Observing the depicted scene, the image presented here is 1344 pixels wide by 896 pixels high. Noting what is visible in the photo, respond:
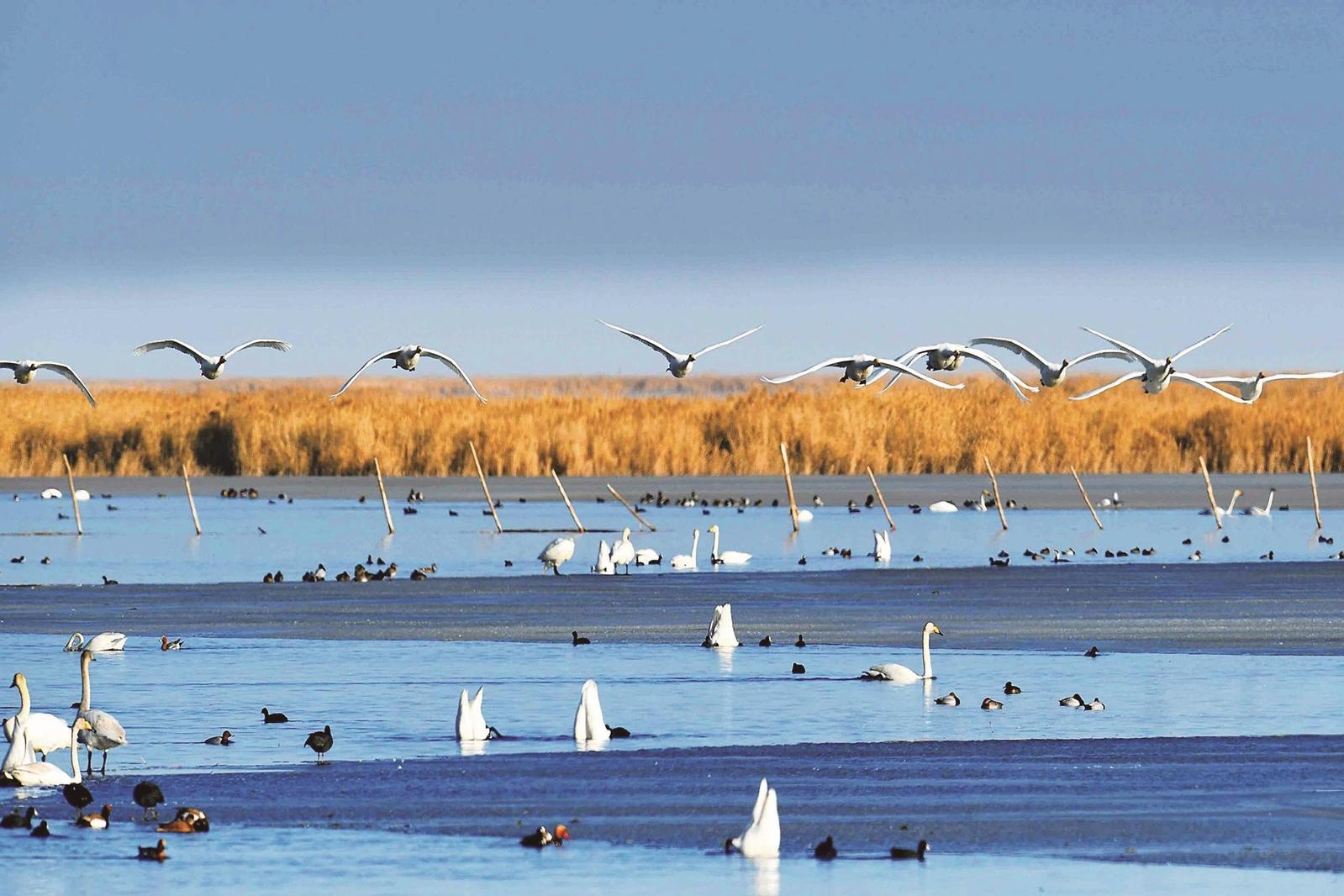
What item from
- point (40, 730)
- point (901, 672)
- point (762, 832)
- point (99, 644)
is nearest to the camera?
point (762, 832)

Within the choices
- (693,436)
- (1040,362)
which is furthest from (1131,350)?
(693,436)

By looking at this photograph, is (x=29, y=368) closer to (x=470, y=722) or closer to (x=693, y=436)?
(x=470, y=722)

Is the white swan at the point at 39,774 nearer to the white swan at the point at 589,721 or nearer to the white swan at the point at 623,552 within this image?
the white swan at the point at 589,721

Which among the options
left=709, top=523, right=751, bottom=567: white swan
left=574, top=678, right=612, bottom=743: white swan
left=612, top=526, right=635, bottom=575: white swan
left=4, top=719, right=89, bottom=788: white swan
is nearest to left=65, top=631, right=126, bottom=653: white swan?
left=574, top=678, right=612, bottom=743: white swan

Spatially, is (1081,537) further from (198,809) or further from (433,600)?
(198,809)

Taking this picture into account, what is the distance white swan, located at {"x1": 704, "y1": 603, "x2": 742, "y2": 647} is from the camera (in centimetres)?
1938

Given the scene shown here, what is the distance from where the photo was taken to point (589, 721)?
550 inches

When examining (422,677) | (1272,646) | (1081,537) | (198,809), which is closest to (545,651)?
(422,677)

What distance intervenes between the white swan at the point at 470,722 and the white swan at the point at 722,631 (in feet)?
17.8

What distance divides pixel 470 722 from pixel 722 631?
557 centimetres

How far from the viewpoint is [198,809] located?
11.7 m

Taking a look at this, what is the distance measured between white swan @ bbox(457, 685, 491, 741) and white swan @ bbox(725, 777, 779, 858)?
365 cm

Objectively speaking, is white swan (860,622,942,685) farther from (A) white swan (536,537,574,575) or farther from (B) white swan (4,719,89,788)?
(A) white swan (536,537,574,575)

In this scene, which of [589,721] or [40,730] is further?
[589,721]
